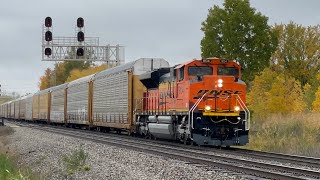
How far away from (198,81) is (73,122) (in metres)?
21.1

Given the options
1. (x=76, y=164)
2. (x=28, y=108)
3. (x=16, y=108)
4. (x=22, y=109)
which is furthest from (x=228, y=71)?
(x=16, y=108)

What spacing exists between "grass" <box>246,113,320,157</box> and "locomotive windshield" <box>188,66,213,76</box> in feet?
12.3

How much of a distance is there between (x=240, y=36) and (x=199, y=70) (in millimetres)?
18164

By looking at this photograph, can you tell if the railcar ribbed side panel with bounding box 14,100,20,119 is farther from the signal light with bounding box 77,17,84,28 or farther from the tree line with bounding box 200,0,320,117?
the signal light with bounding box 77,17,84,28

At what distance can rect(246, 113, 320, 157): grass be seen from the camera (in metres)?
19.3

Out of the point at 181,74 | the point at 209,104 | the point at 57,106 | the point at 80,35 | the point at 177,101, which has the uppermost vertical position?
the point at 80,35

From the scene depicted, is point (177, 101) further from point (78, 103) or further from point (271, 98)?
point (271, 98)

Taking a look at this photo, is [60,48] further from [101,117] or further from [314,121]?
[314,121]

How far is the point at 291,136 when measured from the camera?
2247 centimetres

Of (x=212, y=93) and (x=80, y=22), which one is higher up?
(x=80, y=22)

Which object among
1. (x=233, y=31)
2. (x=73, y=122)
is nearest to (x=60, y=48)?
(x=73, y=122)

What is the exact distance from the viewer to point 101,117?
104 ft

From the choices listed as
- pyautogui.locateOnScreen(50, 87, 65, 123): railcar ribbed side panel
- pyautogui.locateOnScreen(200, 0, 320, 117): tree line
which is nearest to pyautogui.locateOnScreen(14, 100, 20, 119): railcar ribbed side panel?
pyautogui.locateOnScreen(50, 87, 65, 123): railcar ribbed side panel

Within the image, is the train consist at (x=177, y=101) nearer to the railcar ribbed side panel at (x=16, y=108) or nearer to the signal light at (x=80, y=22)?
the signal light at (x=80, y=22)
